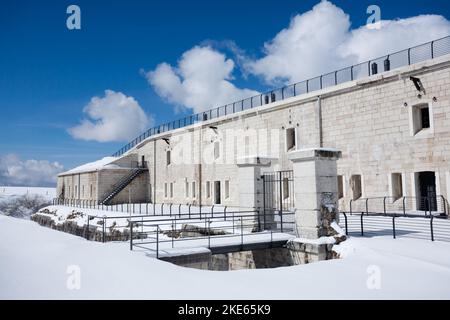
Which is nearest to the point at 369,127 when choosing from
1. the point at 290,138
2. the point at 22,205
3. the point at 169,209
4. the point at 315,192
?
the point at 290,138

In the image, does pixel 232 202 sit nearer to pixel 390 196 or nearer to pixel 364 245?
pixel 390 196

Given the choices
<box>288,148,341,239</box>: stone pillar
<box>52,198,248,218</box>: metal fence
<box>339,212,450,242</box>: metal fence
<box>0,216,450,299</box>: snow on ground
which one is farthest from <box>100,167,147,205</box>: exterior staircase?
<box>288,148,341,239</box>: stone pillar

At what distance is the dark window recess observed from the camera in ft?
51.6

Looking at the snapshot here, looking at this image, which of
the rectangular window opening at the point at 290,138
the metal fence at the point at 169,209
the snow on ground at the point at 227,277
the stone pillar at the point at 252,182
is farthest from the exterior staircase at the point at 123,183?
the snow on ground at the point at 227,277

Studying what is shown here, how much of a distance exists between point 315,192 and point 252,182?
293cm

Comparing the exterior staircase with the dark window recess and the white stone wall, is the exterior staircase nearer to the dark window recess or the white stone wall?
the white stone wall

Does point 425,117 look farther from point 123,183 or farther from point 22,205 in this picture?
point 22,205

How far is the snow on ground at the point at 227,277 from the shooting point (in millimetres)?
5445

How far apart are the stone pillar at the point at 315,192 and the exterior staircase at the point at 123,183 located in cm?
2514

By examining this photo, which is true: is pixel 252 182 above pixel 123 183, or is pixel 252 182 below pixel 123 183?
below

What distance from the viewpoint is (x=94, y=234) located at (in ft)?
67.1

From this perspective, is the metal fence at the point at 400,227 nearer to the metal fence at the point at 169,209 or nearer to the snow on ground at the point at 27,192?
the metal fence at the point at 169,209

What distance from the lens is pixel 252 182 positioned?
1254cm
